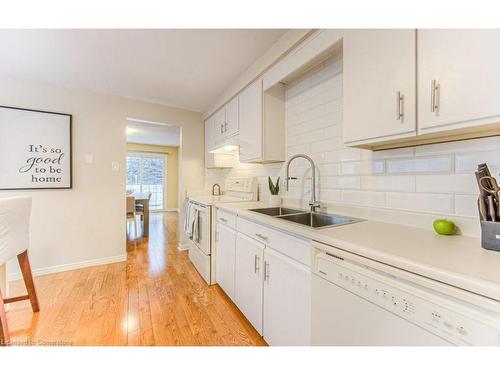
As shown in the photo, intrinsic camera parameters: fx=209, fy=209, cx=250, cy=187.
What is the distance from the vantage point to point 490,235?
28.6 inches

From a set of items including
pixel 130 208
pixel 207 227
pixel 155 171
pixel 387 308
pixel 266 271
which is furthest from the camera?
pixel 155 171

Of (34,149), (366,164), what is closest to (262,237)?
(366,164)

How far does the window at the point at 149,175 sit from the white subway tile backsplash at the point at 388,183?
690 cm

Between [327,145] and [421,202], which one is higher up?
[327,145]

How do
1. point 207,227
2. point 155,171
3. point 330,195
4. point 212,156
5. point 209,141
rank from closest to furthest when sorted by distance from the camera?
point 330,195 < point 207,227 < point 212,156 < point 209,141 < point 155,171

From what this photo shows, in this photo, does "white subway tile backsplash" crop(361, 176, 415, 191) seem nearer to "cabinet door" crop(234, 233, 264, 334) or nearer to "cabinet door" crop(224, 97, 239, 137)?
"cabinet door" crop(234, 233, 264, 334)

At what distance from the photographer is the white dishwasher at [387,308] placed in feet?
1.67

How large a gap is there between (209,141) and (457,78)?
2.83 meters

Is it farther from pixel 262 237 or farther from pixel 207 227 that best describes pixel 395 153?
pixel 207 227

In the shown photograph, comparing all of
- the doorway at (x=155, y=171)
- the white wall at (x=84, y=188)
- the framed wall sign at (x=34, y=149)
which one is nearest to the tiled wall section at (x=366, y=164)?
the white wall at (x=84, y=188)

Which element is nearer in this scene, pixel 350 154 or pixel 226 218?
pixel 350 154

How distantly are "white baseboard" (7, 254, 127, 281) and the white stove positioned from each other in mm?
1030

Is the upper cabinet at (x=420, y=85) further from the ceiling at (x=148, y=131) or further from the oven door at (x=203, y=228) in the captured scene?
the ceiling at (x=148, y=131)
